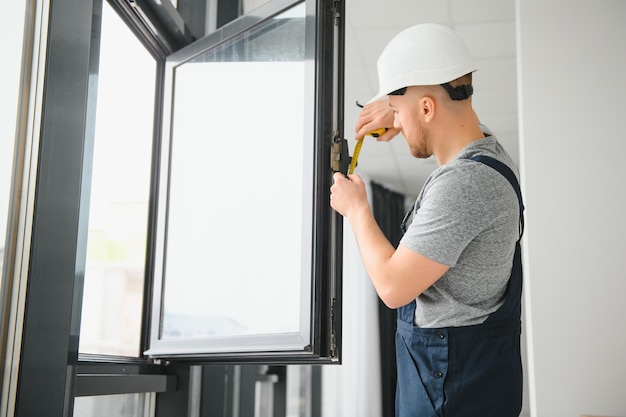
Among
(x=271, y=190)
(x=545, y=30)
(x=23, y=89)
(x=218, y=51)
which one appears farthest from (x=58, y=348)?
(x=545, y=30)

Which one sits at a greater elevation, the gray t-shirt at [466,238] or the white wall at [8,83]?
the white wall at [8,83]

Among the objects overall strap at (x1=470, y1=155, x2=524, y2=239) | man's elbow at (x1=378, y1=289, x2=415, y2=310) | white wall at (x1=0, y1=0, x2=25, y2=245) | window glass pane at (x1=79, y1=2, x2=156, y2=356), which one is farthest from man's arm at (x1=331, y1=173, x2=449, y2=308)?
window glass pane at (x1=79, y1=2, x2=156, y2=356)

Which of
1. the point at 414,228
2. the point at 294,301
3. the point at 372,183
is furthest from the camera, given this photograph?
the point at 372,183

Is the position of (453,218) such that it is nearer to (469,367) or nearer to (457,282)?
(457,282)

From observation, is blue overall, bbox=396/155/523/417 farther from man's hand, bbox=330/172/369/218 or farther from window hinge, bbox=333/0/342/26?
window hinge, bbox=333/0/342/26

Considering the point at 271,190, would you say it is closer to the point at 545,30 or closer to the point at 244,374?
the point at 244,374

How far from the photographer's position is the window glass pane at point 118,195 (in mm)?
1872

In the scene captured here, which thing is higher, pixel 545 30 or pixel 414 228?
pixel 545 30

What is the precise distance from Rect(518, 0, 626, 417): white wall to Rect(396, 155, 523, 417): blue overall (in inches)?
45.8

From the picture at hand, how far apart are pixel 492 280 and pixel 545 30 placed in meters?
1.65

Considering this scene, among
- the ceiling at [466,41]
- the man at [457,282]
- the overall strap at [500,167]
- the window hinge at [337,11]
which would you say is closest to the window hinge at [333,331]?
the man at [457,282]

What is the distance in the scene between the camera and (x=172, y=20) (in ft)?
7.12

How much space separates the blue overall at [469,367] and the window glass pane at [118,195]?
960 millimetres

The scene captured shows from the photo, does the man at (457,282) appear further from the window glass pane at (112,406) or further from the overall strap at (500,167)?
the window glass pane at (112,406)
